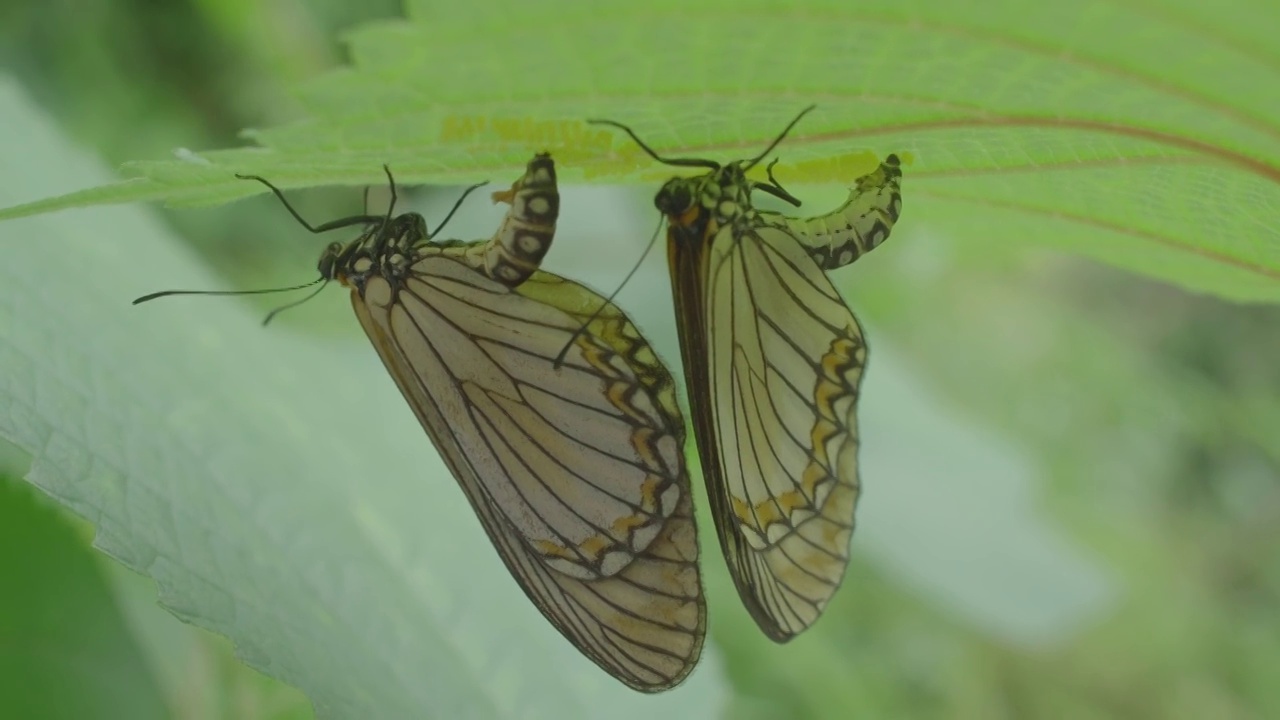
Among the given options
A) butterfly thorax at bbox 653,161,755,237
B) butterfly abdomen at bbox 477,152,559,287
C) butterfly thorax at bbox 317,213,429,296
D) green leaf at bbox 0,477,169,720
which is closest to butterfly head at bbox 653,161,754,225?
butterfly thorax at bbox 653,161,755,237

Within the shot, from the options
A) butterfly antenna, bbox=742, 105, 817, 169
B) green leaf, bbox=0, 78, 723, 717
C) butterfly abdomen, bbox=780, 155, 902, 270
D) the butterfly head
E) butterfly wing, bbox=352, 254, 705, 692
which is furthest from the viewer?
butterfly wing, bbox=352, 254, 705, 692

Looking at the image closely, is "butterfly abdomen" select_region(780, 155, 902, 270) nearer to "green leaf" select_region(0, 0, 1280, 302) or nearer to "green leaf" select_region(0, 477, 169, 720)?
"green leaf" select_region(0, 0, 1280, 302)

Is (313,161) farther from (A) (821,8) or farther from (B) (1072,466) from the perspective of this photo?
(B) (1072,466)

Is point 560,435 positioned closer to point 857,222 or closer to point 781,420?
point 781,420

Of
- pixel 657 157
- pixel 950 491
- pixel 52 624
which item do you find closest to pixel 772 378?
pixel 657 157

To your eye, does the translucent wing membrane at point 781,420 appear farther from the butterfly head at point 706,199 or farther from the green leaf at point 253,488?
the green leaf at point 253,488
